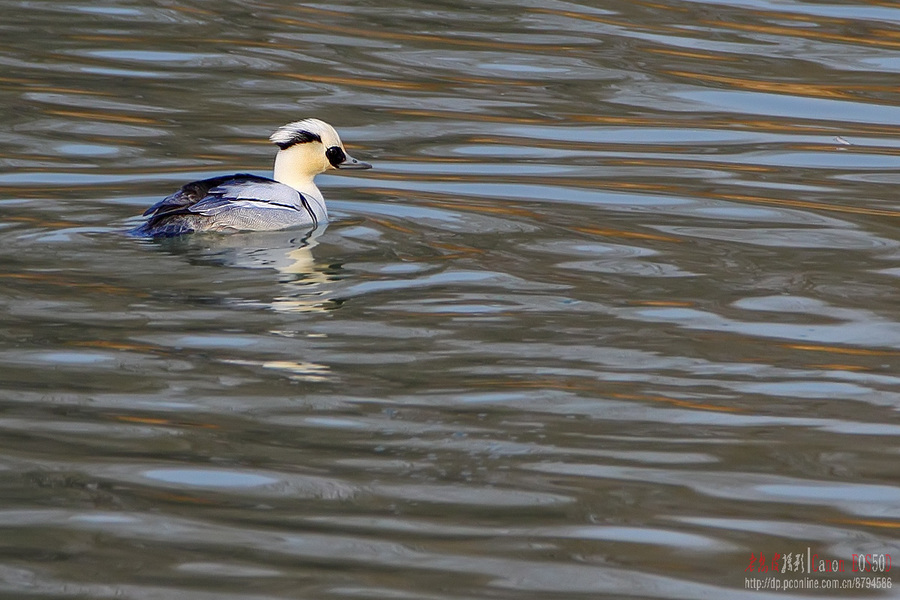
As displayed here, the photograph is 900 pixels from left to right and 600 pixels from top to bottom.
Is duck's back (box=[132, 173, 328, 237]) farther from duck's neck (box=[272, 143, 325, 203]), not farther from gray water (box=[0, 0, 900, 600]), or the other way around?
duck's neck (box=[272, 143, 325, 203])

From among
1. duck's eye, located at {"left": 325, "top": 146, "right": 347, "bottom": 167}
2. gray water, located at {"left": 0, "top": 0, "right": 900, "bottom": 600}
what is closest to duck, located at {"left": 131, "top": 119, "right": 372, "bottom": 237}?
duck's eye, located at {"left": 325, "top": 146, "right": 347, "bottom": 167}

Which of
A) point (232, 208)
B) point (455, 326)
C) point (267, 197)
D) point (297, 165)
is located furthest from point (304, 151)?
point (455, 326)

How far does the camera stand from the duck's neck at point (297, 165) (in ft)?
31.1

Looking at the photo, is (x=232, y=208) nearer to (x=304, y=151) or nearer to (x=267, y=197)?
(x=267, y=197)

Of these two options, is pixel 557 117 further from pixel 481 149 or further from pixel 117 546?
pixel 117 546

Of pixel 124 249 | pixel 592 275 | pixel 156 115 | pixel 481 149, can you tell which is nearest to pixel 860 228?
pixel 592 275

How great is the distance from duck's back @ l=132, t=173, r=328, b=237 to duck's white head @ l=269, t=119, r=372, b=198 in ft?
1.37

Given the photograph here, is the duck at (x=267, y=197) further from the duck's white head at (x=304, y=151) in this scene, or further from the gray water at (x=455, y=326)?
the gray water at (x=455, y=326)

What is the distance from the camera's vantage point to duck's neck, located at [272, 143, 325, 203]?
9477mm

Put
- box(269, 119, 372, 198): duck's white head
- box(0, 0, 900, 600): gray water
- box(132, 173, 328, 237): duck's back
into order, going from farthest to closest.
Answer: box(269, 119, 372, 198): duck's white head, box(132, 173, 328, 237): duck's back, box(0, 0, 900, 600): gray water

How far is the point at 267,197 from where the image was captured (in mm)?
8781

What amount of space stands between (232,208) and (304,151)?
1.12 m

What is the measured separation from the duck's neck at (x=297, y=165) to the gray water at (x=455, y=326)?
43 cm

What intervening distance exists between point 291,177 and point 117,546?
5.34m
